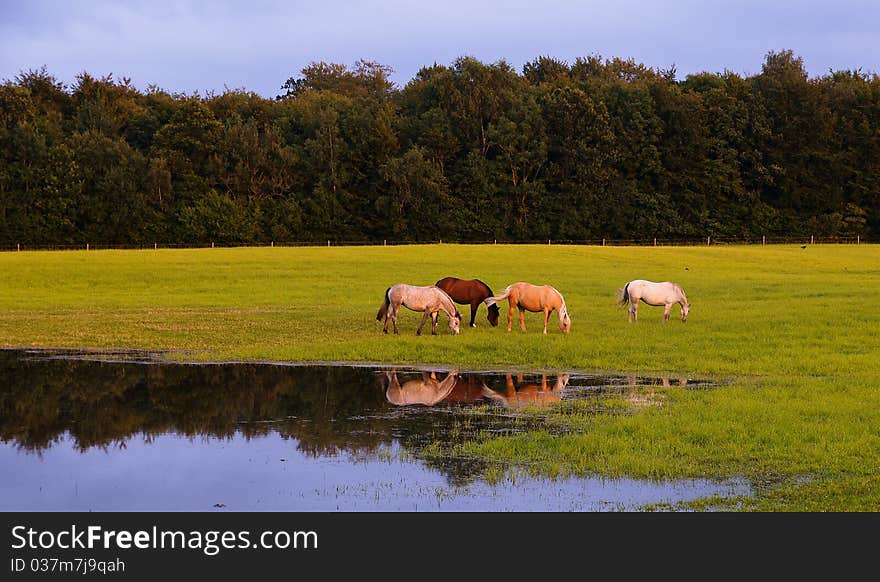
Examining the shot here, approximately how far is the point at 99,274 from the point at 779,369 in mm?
35211

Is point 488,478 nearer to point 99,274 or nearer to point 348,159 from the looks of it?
point 99,274

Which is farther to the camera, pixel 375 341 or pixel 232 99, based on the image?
pixel 232 99

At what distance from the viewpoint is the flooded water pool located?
1104 centimetres

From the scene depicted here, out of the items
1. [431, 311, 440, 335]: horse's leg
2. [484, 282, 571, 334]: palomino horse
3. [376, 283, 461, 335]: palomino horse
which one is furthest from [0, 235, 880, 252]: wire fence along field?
[376, 283, 461, 335]: palomino horse

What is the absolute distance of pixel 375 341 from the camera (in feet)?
81.8

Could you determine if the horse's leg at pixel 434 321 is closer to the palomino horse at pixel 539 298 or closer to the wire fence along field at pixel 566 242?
the palomino horse at pixel 539 298

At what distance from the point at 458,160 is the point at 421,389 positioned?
279 ft

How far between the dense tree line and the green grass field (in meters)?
32.6

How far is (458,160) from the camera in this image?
336ft

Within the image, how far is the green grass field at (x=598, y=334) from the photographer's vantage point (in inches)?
500

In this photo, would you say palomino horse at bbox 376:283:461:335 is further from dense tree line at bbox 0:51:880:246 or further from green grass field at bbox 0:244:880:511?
dense tree line at bbox 0:51:880:246

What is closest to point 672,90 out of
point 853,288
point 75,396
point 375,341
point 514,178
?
point 514,178

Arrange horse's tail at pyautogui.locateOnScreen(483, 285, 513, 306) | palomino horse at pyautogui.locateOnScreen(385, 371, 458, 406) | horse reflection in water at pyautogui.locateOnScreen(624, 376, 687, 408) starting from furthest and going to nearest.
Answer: horse's tail at pyautogui.locateOnScreen(483, 285, 513, 306), palomino horse at pyautogui.locateOnScreen(385, 371, 458, 406), horse reflection in water at pyautogui.locateOnScreen(624, 376, 687, 408)

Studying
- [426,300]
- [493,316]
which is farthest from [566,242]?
[426,300]
